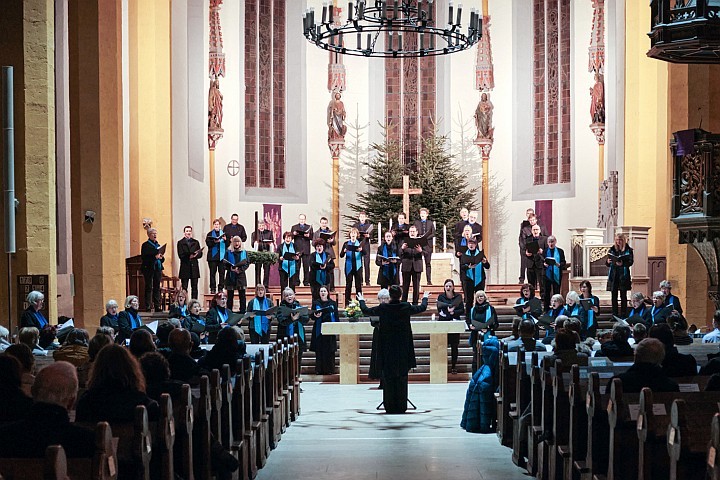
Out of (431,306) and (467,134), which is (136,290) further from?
(467,134)

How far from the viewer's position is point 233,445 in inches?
285

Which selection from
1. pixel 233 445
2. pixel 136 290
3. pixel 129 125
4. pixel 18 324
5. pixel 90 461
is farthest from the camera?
pixel 129 125

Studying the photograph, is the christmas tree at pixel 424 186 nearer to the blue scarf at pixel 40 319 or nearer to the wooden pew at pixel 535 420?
the blue scarf at pixel 40 319

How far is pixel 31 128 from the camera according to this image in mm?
12133

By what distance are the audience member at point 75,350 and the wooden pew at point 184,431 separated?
2.61 meters

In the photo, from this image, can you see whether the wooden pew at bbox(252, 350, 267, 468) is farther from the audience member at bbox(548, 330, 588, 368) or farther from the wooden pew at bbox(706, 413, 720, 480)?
the wooden pew at bbox(706, 413, 720, 480)

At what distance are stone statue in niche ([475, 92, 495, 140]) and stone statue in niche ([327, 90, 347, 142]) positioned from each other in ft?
10.2

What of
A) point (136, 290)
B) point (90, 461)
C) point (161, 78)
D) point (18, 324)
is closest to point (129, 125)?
point (161, 78)

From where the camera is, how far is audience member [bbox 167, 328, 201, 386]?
7.14 metres

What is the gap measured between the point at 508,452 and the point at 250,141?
53.2ft

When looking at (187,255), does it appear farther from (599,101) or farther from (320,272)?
(599,101)

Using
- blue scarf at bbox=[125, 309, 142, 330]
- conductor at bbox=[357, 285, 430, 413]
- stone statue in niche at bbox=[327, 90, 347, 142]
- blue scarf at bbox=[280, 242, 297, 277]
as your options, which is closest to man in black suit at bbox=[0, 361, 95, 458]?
conductor at bbox=[357, 285, 430, 413]

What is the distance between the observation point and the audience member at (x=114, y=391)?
5035mm

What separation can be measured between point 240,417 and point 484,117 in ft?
57.9
